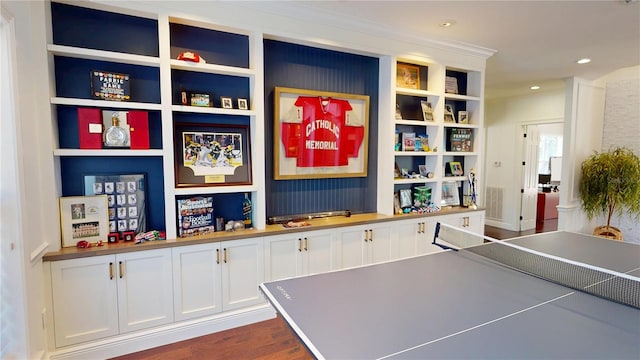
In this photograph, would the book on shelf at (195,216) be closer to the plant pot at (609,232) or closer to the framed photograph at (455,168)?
the framed photograph at (455,168)

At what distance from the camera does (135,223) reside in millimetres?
2477

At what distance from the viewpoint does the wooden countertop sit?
2156 mm

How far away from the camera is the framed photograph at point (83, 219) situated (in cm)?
223

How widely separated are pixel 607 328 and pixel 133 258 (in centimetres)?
268

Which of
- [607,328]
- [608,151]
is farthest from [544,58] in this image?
[607,328]

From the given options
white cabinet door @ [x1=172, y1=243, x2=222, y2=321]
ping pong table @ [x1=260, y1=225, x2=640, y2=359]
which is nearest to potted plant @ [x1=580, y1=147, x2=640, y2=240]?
ping pong table @ [x1=260, y1=225, x2=640, y2=359]

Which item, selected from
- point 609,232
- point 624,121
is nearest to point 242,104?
point 609,232

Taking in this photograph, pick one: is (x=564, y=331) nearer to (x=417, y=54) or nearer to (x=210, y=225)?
(x=210, y=225)

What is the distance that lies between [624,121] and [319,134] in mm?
5186

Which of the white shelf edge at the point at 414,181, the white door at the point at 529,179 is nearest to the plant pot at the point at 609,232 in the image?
the white door at the point at 529,179

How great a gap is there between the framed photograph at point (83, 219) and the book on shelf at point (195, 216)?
0.51 meters

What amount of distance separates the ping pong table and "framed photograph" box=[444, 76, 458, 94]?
8.20 feet

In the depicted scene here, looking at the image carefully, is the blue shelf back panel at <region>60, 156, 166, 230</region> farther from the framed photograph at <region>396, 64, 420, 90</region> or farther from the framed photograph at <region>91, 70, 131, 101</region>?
the framed photograph at <region>396, 64, 420, 90</region>

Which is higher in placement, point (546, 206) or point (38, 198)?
point (38, 198)
